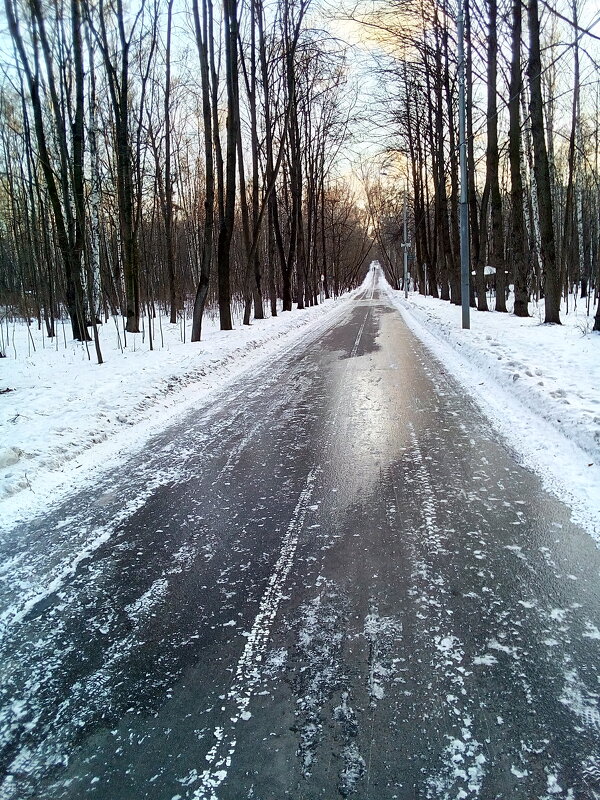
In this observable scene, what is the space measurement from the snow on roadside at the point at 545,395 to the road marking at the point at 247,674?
202cm

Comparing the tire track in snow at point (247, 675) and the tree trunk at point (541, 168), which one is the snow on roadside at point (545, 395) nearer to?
the tree trunk at point (541, 168)

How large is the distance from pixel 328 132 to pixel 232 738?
34.0 meters

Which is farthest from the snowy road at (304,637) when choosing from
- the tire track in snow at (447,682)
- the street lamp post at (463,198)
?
the street lamp post at (463,198)

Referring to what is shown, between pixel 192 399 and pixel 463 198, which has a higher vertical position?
pixel 463 198

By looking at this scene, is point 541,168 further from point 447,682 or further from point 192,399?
point 447,682

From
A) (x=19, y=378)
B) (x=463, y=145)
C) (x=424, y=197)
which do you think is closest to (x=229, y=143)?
(x=463, y=145)

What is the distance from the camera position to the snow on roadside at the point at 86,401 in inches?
187

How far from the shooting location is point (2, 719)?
81.0 inches

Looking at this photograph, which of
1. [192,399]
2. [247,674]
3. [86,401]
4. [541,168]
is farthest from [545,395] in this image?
[541,168]

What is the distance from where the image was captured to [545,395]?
6262 millimetres

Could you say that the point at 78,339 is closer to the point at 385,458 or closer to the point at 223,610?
the point at 385,458

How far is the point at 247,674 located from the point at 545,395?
5.31 meters

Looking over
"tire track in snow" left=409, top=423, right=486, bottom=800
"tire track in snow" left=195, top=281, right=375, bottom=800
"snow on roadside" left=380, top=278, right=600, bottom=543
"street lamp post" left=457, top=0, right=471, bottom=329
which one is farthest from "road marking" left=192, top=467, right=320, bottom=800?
"street lamp post" left=457, top=0, right=471, bottom=329

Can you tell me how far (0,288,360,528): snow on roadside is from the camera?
4758 mm
